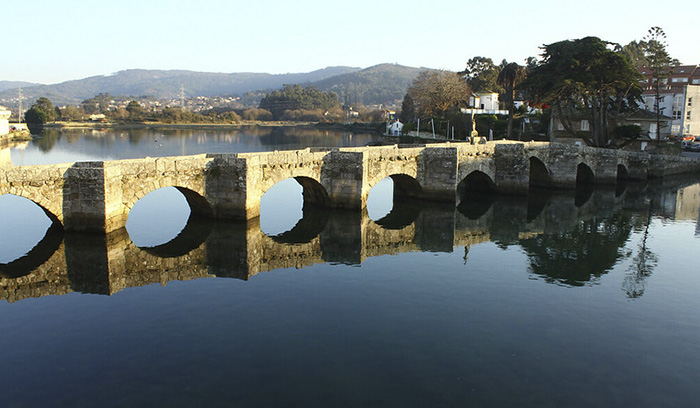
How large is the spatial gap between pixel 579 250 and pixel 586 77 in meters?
27.6

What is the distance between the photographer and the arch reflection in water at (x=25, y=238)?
900 inches

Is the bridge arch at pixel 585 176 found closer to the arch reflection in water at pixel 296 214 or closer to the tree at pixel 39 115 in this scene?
the arch reflection in water at pixel 296 214

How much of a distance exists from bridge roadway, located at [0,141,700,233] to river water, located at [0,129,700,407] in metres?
1.45

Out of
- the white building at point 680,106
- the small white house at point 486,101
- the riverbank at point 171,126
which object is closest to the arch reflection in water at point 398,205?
the white building at point 680,106

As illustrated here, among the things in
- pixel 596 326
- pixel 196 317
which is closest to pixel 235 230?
pixel 196 317

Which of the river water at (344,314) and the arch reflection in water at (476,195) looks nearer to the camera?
the river water at (344,314)

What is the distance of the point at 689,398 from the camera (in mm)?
13594

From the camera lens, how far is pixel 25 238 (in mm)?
26797

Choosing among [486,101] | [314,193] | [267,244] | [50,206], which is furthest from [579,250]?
[486,101]

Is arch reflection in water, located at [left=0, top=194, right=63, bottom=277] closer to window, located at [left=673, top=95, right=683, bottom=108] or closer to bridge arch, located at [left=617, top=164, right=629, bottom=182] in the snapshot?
bridge arch, located at [left=617, top=164, right=629, bottom=182]

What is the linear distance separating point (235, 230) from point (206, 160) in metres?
3.98

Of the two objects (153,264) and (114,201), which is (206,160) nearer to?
(114,201)

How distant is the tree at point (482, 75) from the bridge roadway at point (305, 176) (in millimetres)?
54144

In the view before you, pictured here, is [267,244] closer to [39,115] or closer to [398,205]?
[398,205]
